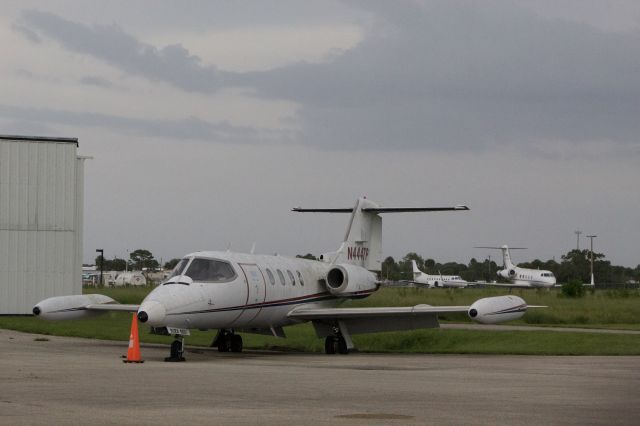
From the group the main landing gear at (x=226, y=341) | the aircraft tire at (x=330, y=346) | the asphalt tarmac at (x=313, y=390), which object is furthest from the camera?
the aircraft tire at (x=330, y=346)

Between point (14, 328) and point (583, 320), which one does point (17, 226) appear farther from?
point (583, 320)

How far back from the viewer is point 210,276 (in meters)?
25.3

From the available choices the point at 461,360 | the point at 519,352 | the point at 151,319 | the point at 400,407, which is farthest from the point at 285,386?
the point at 519,352

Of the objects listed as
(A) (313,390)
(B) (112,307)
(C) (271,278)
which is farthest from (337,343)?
(A) (313,390)

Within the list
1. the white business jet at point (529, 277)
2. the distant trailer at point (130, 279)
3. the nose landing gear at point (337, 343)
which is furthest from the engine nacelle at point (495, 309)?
the distant trailer at point (130, 279)

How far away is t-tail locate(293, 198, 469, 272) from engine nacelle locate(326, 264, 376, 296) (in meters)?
1.59

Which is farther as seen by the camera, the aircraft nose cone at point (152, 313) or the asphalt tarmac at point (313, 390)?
the aircraft nose cone at point (152, 313)

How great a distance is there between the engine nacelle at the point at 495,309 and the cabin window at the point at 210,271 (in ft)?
19.0

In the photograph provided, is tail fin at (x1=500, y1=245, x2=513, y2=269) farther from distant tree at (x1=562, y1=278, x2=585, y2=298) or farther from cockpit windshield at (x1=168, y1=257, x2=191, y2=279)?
cockpit windshield at (x1=168, y1=257, x2=191, y2=279)

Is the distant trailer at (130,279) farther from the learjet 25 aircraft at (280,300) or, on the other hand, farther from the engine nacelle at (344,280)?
the engine nacelle at (344,280)

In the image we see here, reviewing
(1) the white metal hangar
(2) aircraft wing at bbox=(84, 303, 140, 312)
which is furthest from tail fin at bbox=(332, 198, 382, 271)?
(1) the white metal hangar

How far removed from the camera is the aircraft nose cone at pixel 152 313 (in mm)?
22609

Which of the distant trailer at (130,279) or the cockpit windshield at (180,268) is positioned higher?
the cockpit windshield at (180,268)

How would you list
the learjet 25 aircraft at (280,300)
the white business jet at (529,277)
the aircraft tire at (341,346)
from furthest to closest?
the white business jet at (529,277) → the aircraft tire at (341,346) → the learjet 25 aircraft at (280,300)
